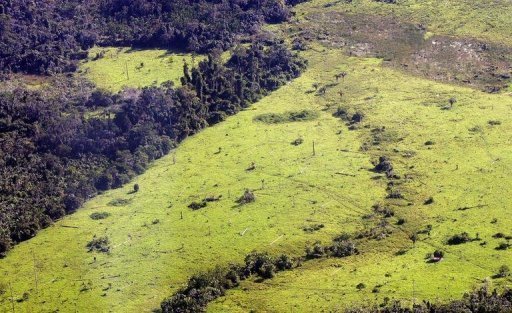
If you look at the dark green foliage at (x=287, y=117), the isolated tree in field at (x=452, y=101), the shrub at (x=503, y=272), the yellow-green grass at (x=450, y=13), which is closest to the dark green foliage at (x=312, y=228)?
the shrub at (x=503, y=272)

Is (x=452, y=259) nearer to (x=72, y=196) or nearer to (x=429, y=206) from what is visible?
(x=429, y=206)

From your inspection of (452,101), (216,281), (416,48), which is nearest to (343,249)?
(216,281)

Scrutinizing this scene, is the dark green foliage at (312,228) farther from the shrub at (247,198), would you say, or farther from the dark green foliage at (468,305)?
the dark green foliage at (468,305)

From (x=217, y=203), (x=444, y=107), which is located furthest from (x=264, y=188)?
(x=444, y=107)

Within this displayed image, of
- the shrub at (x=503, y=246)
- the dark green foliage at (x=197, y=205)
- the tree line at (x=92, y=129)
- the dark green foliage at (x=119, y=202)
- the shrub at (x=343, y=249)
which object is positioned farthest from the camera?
the tree line at (x=92, y=129)

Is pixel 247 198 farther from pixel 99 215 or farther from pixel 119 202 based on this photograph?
pixel 99 215

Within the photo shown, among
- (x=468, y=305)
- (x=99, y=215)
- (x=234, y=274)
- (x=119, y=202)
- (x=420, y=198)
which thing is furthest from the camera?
(x=119, y=202)
